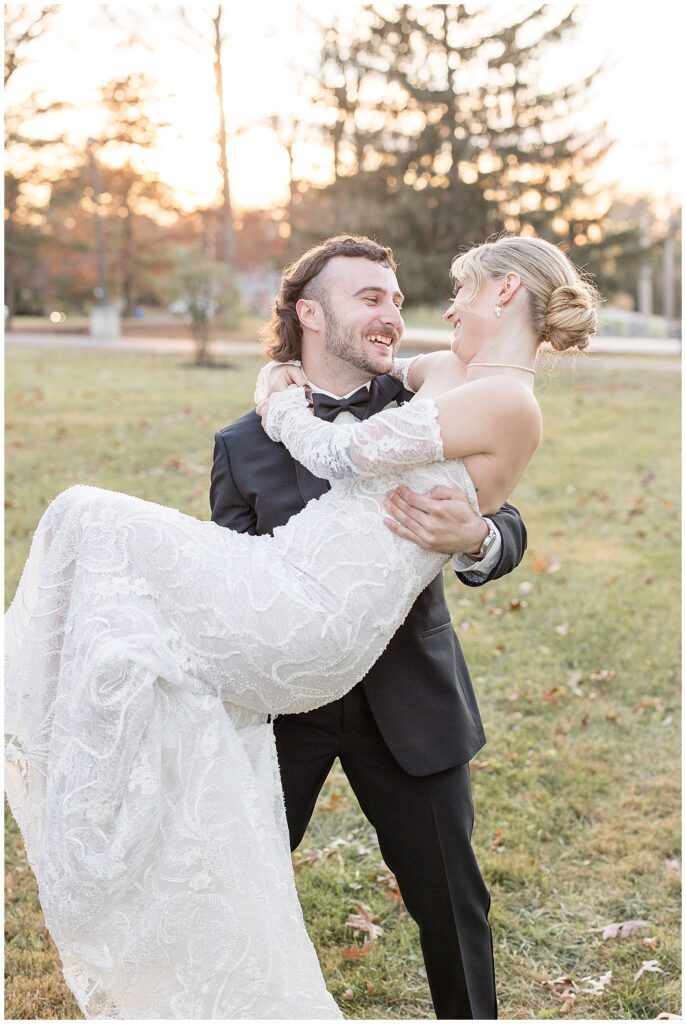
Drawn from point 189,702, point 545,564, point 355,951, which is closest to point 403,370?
point 189,702

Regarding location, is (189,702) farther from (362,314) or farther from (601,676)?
(601,676)

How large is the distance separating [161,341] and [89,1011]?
29.3m

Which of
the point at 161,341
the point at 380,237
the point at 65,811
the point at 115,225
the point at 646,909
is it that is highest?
the point at 115,225

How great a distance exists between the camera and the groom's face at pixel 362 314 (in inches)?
122

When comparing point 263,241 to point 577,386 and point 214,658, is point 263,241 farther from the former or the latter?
point 214,658

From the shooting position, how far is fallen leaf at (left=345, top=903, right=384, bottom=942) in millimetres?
4160

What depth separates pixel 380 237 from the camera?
1071 inches

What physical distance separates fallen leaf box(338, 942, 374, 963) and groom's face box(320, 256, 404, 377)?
2.38 m

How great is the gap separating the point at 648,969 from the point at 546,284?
2745mm

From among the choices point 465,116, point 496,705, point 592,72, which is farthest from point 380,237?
point 496,705

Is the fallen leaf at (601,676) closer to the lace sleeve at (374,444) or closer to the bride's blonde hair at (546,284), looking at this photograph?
the bride's blonde hair at (546,284)

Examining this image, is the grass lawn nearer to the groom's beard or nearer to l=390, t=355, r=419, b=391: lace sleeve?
l=390, t=355, r=419, b=391: lace sleeve

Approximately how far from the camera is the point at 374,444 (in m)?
2.70

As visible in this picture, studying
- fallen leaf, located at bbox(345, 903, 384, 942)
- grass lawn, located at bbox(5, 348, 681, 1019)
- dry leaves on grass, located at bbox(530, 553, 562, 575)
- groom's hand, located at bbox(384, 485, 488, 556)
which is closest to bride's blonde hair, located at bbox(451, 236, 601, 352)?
grass lawn, located at bbox(5, 348, 681, 1019)
